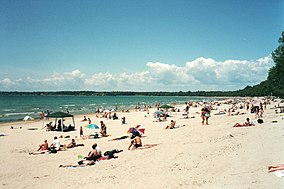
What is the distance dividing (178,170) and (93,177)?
9.75 feet

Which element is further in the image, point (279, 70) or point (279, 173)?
point (279, 70)

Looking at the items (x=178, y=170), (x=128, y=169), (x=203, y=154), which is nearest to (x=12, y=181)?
(x=128, y=169)

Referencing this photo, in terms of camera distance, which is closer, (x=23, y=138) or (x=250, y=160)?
(x=250, y=160)

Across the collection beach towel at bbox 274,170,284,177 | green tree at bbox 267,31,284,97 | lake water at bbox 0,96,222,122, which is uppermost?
green tree at bbox 267,31,284,97

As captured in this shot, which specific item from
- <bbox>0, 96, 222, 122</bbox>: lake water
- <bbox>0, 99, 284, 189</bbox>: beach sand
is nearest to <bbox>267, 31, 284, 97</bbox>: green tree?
<bbox>0, 99, 284, 189</bbox>: beach sand

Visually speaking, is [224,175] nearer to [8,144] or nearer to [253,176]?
[253,176]

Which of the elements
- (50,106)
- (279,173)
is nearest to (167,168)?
(279,173)

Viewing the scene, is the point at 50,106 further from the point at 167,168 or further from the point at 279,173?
the point at 279,173

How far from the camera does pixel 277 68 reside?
31.6m

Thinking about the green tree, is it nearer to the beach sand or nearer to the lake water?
the beach sand

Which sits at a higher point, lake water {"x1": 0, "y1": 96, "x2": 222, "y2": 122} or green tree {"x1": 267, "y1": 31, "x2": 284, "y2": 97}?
green tree {"x1": 267, "y1": 31, "x2": 284, "y2": 97}

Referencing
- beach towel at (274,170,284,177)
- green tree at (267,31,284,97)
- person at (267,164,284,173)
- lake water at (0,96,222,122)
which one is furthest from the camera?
lake water at (0,96,222,122)

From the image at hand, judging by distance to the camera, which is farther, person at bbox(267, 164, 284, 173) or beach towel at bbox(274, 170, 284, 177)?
person at bbox(267, 164, 284, 173)

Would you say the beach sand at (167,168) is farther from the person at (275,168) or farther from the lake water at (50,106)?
the lake water at (50,106)
